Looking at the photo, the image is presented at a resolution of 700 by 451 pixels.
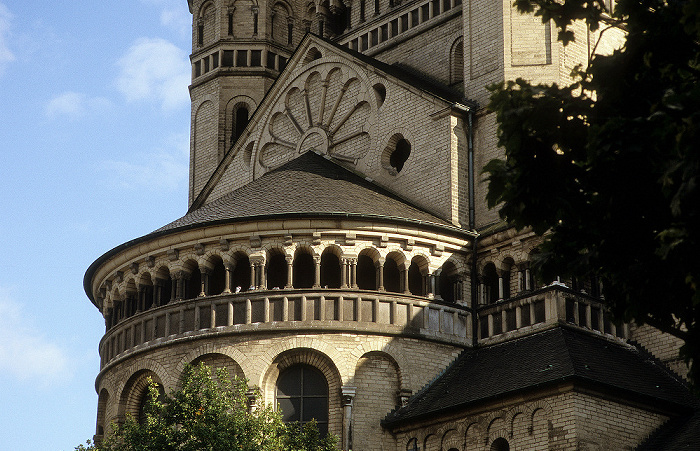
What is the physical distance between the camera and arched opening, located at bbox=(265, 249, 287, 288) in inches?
1307

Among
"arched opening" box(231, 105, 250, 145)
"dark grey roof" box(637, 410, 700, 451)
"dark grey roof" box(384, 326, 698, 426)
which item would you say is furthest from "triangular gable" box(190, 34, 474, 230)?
"dark grey roof" box(637, 410, 700, 451)

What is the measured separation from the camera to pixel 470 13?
3681cm

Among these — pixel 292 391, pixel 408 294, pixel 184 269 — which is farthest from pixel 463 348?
pixel 184 269

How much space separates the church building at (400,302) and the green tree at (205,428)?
12.8 feet

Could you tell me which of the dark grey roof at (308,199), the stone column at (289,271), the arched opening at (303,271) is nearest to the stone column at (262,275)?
the stone column at (289,271)

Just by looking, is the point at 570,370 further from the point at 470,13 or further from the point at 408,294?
the point at 470,13

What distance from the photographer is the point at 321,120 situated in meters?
38.9

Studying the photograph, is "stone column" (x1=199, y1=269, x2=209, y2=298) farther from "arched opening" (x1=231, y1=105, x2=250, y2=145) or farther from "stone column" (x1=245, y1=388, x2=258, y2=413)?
"arched opening" (x1=231, y1=105, x2=250, y2=145)

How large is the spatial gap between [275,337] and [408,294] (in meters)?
3.48

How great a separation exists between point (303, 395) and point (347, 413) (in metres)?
1.40

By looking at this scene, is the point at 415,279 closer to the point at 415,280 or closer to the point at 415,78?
the point at 415,280

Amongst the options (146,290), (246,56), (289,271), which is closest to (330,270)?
(289,271)

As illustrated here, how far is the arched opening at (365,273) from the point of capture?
33281 millimetres

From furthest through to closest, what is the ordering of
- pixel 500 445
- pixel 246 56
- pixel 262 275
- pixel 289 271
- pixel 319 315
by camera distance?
1. pixel 246 56
2. pixel 262 275
3. pixel 289 271
4. pixel 319 315
5. pixel 500 445
